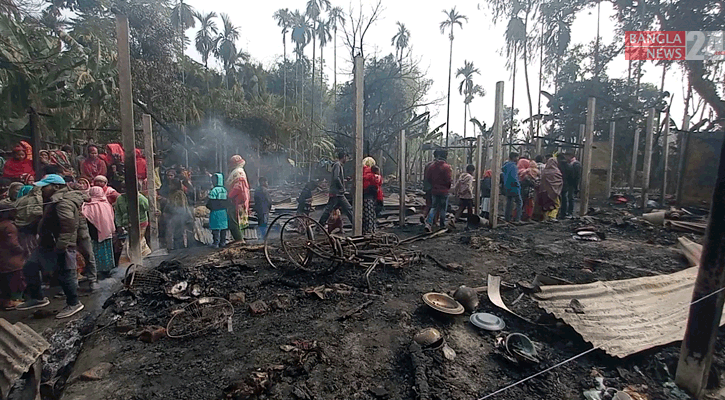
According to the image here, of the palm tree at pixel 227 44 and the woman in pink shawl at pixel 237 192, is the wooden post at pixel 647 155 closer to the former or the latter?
the woman in pink shawl at pixel 237 192

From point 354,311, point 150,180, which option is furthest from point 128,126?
point 354,311

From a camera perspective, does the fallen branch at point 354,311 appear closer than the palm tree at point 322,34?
Yes

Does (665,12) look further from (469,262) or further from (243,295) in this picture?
(243,295)

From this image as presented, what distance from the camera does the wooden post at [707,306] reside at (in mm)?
2787

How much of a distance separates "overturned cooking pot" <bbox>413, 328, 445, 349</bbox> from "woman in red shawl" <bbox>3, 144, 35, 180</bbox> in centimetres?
785

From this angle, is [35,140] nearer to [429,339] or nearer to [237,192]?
[237,192]

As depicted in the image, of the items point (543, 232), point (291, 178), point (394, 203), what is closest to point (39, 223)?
point (543, 232)

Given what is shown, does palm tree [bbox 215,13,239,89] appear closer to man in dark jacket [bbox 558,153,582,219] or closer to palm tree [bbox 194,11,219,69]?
palm tree [bbox 194,11,219,69]

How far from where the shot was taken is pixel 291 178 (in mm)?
26703

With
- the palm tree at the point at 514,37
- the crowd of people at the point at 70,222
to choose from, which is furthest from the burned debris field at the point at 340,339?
the palm tree at the point at 514,37

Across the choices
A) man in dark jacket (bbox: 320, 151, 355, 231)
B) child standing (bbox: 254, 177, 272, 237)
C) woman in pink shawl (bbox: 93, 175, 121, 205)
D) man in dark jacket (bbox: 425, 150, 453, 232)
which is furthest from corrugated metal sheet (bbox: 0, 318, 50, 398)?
man in dark jacket (bbox: 425, 150, 453, 232)

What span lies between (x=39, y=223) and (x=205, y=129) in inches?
672

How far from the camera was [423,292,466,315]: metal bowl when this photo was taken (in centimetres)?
397

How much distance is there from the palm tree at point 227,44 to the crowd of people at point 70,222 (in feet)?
123
